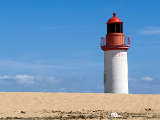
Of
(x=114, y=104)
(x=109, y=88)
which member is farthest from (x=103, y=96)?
(x=109, y=88)

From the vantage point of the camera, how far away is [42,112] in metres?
27.5

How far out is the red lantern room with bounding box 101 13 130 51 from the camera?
37438 millimetres

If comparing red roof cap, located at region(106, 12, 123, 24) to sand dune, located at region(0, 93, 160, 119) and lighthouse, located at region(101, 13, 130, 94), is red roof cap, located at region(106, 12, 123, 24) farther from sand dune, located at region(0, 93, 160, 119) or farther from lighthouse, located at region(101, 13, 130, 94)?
sand dune, located at region(0, 93, 160, 119)

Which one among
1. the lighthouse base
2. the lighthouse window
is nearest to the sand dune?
the lighthouse base

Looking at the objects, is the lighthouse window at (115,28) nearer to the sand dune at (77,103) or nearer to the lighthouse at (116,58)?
the lighthouse at (116,58)

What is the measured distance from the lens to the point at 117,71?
123 ft

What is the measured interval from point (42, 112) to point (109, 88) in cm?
1124

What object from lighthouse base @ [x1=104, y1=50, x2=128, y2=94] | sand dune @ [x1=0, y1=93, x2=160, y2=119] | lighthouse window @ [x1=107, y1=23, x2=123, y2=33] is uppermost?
lighthouse window @ [x1=107, y1=23, x2=123, y2=33]

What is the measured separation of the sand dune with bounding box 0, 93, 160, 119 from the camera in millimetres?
28959

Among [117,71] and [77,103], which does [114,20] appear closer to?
[117,71]

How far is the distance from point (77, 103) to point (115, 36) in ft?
26.8

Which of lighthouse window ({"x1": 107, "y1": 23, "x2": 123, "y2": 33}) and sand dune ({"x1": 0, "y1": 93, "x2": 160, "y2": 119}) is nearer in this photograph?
sand dune ({"x1": 0, "y1": 93, "x2": 160, "y2": 119})

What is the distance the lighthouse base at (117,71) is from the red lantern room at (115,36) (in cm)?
42

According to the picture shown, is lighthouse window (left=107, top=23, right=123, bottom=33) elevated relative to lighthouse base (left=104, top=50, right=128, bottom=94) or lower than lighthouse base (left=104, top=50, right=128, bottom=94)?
elevated
